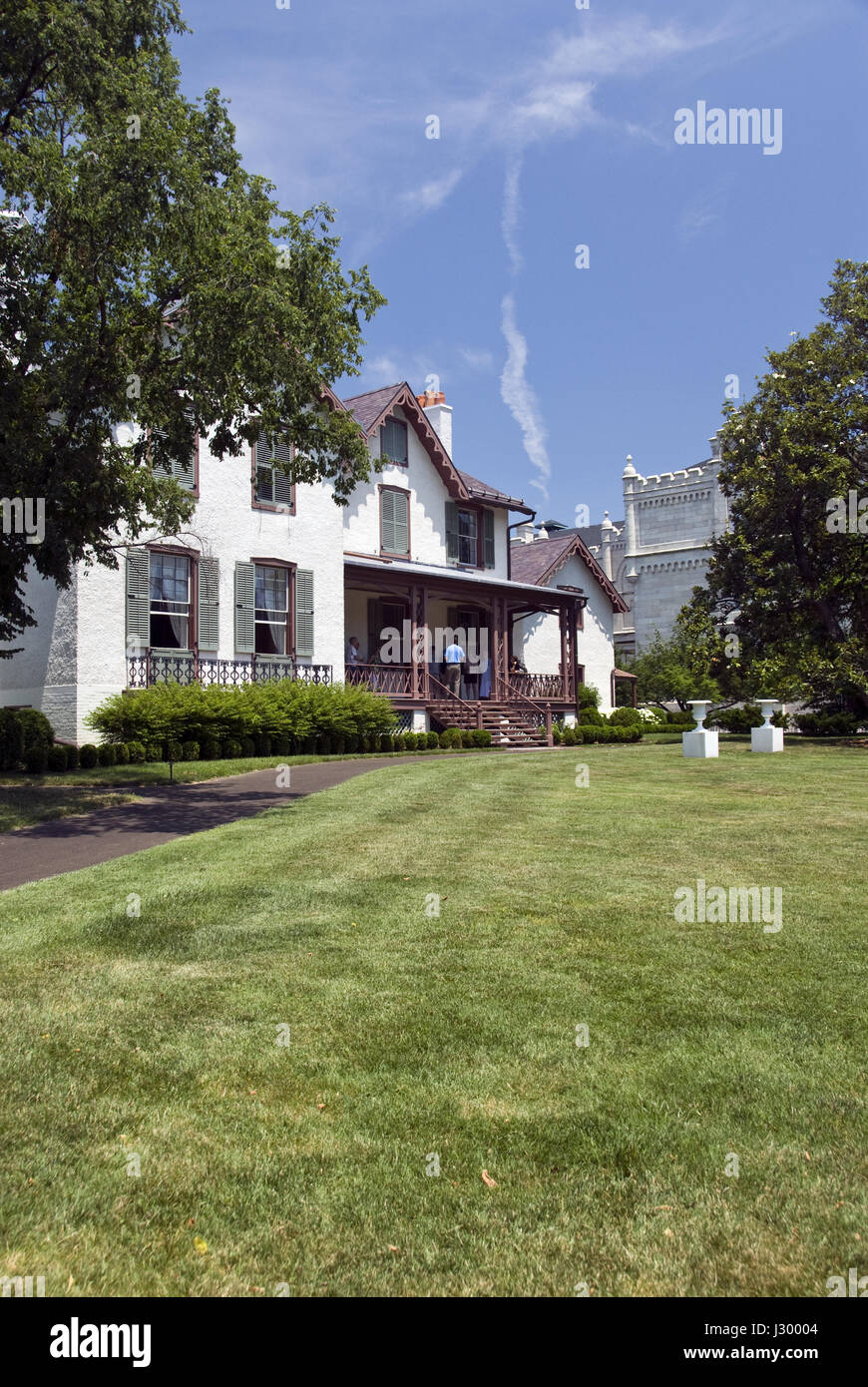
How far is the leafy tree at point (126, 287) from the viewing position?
35.8 ft

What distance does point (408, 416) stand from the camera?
2892 centimetres

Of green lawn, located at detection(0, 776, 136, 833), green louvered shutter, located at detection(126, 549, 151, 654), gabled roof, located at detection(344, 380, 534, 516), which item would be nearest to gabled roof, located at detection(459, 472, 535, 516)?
gabled roof, located at detection(344, 380, 534, 516)

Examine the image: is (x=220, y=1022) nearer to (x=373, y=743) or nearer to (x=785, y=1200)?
(x=785, y=1200)

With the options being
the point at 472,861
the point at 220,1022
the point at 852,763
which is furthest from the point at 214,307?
the point at 852,763

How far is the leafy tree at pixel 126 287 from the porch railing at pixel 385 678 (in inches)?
528

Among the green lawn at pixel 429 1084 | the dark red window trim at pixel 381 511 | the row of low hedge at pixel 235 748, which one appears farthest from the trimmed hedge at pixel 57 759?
the dark red window trim at pixel 381 511

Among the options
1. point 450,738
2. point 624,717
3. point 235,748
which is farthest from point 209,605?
point 624,717

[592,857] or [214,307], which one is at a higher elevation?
[214,307]

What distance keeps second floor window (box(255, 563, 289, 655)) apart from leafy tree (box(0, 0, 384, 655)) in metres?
10.5

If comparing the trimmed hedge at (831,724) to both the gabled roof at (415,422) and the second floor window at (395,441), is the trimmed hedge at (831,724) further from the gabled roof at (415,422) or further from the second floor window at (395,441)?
the second floor window at (395,441)

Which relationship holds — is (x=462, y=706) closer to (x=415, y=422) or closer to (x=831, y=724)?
(x=415, y=422)

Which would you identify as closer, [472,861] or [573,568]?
[472,861]

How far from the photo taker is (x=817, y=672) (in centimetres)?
2394
